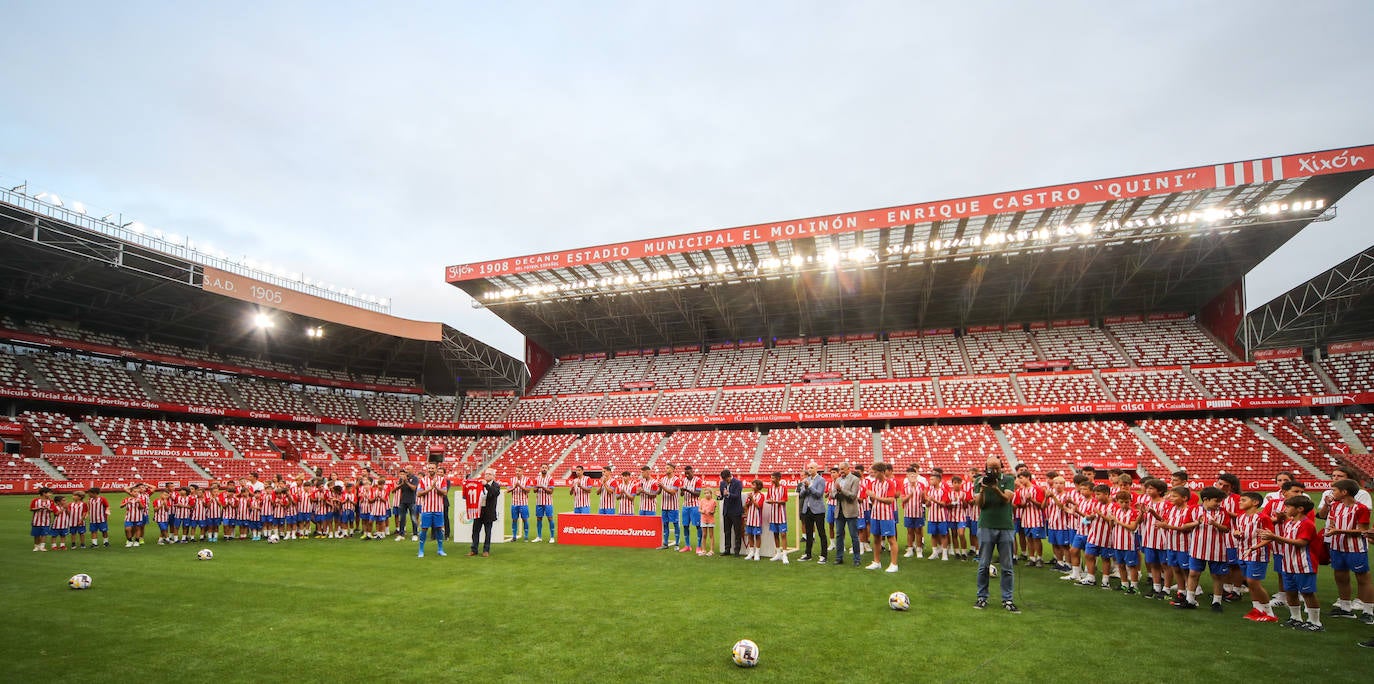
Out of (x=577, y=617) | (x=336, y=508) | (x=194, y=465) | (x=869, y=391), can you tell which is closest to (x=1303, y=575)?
(x=577, y=617)

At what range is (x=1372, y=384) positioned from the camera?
109 ft

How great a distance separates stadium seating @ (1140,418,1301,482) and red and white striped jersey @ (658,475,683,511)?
29342 mm

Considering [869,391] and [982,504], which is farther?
[869,391]

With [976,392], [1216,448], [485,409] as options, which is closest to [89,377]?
[485,409]

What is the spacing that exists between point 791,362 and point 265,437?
3593cm

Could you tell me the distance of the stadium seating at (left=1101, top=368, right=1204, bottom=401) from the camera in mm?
36469

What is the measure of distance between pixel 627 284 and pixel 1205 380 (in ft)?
112

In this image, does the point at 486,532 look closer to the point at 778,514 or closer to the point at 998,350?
the point at 778,514

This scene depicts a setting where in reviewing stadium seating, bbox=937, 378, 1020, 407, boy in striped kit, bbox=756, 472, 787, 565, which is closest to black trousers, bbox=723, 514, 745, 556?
boy in striped kit, bbox=756, 472, 787, 565

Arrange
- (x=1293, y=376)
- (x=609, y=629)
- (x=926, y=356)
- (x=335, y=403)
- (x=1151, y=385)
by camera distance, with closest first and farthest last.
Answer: (x=609, y=629)
(x=1293, y=376)
(x=1151, y=385)
(x=926, y=356)
(x=335, y=403)

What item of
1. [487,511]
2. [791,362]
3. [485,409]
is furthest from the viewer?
[485,409]

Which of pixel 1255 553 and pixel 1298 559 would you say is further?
pixel 1255 553

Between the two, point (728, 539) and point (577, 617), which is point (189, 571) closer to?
point (577, 617)

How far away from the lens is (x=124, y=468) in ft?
109
